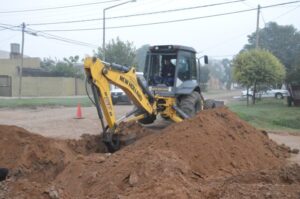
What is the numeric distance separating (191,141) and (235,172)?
1.19m

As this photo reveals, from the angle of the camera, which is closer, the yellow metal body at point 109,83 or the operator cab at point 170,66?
the yellow metal body at point 109,83

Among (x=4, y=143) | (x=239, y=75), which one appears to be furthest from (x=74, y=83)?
(x=4, y=143)

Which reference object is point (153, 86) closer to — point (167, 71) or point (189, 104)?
point (167, 71)

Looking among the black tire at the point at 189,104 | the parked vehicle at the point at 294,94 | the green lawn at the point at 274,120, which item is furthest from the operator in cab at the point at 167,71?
the parked vehicle at the point at 294,94

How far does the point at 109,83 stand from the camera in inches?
412

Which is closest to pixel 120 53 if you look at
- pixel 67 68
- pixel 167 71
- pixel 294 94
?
pixel 67 68

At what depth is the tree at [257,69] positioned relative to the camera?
31.7 meters

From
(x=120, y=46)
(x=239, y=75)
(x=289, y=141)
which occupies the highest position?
(x=120, y=46)

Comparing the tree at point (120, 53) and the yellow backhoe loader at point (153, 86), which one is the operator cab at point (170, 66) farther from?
the tree at point (120, 53)

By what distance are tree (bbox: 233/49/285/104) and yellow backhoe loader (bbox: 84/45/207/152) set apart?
18.0 meters

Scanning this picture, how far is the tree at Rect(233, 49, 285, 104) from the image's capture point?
104 feet

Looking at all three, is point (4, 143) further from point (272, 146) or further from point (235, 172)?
point (272, 146)

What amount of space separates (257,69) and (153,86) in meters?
20.1

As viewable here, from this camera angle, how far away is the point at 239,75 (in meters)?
32.3
